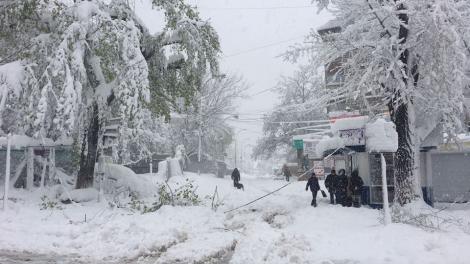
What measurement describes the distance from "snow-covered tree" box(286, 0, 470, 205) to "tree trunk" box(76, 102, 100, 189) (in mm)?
7748

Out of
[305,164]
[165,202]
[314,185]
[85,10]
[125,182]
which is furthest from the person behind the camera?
[305,164]

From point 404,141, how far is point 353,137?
7.59 ft

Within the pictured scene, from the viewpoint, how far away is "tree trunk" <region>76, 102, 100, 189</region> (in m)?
17.3

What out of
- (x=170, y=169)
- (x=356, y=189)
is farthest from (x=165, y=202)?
(x=170, y=169)

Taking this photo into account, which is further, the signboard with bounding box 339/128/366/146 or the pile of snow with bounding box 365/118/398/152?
the signboard with bounding box 339/128/366/146

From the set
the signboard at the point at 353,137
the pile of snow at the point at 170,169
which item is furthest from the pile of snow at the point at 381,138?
the pile of snow at the point at 170,169

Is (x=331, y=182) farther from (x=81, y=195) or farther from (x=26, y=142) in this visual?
(x=26, y=142)

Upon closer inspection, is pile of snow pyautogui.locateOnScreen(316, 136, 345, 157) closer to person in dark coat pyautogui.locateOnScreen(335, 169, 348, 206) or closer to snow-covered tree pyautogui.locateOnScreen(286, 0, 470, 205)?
person in dark coat pyautogui.locateOnScreen(335, 169, 348, 206)

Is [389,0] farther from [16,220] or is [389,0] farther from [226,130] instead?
[226,130]

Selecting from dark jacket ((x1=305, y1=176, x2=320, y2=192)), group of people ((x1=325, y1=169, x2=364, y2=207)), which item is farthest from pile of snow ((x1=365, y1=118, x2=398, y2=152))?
dark jacket ((x1=305, y1=176, x2=320, y2=192))

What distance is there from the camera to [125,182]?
18.6 metres


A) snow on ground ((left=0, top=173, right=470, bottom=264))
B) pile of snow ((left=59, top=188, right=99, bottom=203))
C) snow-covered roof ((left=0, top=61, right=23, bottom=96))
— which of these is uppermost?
snow-covered roof ((left=0, top=61, right=23, bottom=96))

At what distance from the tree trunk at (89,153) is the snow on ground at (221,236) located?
1899 millimetres

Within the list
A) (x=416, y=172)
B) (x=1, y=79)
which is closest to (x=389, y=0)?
(x=416, y=172)
